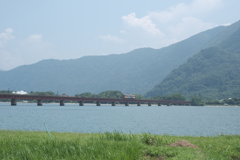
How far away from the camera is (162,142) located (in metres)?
18.1

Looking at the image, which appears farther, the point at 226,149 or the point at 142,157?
the point at 226,149

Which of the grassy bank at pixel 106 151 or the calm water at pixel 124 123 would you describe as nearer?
the grassy bank at pixel 106 151

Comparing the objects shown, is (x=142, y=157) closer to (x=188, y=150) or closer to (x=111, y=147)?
(x=111, y=147)

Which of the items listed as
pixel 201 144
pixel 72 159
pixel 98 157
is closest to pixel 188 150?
pixel 201 144

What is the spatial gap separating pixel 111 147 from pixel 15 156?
15.5 feet

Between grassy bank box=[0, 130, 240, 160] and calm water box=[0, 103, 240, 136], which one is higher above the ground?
grassy bank box=[0, 130, 240, 160]

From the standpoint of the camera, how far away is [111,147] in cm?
1537

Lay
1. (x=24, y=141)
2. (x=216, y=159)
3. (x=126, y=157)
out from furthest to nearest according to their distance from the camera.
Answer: (x=24, y=141) < (x=216, y=159) < (x=126, y=157)

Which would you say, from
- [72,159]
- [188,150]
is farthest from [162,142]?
[72,159]

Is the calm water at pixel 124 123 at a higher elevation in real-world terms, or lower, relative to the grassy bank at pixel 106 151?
lower

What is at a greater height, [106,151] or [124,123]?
[106,151]

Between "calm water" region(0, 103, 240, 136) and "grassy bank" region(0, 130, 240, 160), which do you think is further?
"calm water" region(0, 103, 240, 136)

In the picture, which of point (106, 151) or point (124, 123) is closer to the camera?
point (106, 151)

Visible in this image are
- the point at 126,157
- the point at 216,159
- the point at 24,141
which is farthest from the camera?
the point at 24,141
